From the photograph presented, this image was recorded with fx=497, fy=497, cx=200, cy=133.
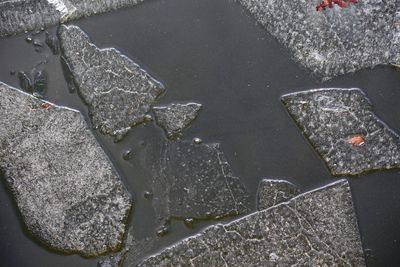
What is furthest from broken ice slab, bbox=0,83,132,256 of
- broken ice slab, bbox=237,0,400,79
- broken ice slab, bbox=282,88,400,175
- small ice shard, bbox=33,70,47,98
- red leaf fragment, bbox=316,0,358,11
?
red leaf fragment, bbox=316,0,358,11

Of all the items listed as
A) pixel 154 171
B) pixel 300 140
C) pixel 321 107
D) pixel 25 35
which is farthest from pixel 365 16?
pixel 25 35

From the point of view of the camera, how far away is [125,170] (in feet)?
7.54

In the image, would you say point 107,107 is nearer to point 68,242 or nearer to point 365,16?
point 68,242

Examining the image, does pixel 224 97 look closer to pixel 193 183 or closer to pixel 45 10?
pixel 193 183

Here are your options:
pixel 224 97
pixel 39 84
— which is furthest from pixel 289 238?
pixel 39 84

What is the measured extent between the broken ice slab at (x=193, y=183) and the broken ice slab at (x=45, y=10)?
753 mm

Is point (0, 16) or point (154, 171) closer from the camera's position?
point (154, 171)

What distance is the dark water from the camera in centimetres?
220

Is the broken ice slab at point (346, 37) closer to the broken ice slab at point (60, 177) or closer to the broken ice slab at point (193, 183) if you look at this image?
the broken ice slab at point (193, 183)

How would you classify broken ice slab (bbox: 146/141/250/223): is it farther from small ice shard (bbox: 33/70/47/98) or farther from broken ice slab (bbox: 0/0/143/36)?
broken ice slab (bbox: 0/0/143/36)

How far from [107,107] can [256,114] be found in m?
0.70

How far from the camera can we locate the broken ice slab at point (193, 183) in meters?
2.22

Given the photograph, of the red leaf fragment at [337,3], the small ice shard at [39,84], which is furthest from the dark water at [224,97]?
the red leaf fragment at [337,3]

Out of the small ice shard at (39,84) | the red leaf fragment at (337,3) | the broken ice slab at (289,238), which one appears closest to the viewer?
the broken ice slab at (289,238)
